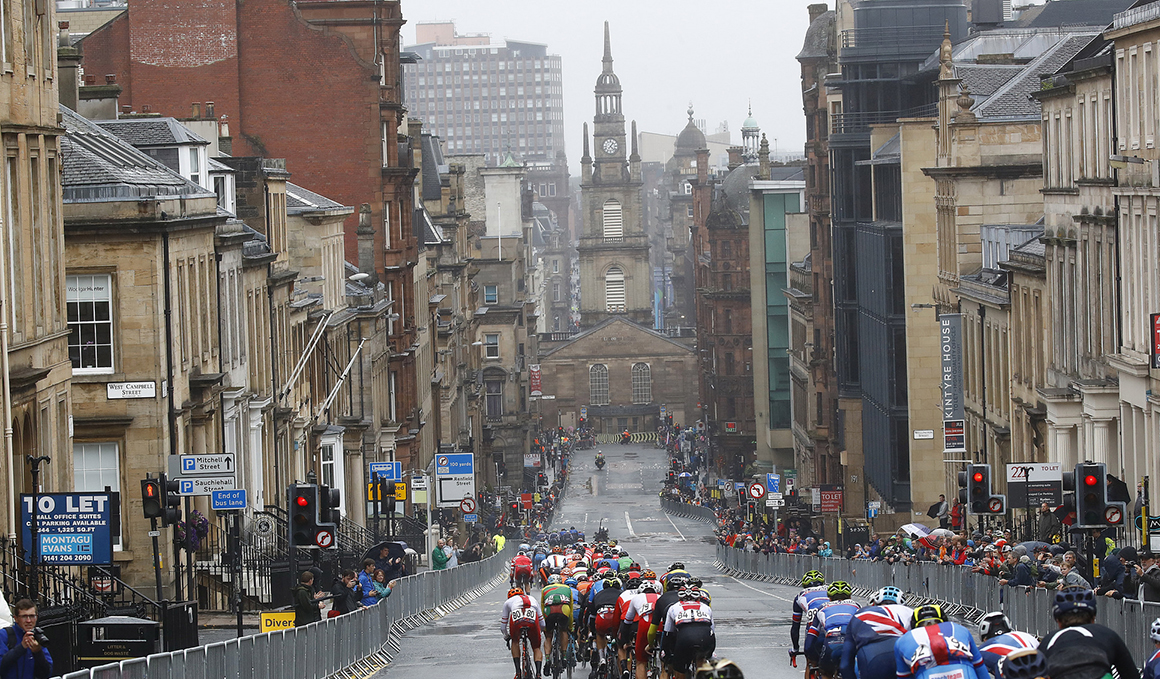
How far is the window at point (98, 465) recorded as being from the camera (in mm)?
35031

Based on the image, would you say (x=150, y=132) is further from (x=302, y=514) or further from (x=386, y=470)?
(x=302, y=514)

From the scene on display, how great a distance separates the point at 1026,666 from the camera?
12812mm

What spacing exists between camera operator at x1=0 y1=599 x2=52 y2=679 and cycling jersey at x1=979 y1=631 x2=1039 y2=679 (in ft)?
26.7

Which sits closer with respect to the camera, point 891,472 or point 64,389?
point 64,389

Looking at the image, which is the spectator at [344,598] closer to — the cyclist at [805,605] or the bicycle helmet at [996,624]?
the cyclist at [805,605]

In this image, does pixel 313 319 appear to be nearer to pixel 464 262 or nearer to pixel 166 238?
pixel 166 238

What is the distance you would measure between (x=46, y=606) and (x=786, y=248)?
89.8 m

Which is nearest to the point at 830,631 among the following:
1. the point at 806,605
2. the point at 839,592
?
the point at 839,592

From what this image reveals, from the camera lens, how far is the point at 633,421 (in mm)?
183625

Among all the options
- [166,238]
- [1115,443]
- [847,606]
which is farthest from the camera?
[1115,443]

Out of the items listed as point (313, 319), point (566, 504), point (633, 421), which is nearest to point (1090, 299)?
point (313, 319)

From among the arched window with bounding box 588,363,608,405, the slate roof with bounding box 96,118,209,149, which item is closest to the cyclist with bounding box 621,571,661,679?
the slate roof with bounding box 96,118,209,149

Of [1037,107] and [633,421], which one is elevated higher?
[1037,107]

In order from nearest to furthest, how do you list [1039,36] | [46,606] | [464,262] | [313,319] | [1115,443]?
[46,606] < [1115,443] < [313,319] < [1039,36] < [464,262]
